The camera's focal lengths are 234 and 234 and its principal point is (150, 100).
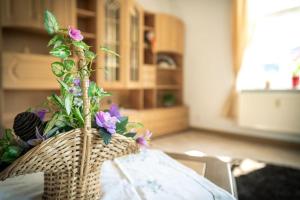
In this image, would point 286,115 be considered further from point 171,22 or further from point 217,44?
point 171,22

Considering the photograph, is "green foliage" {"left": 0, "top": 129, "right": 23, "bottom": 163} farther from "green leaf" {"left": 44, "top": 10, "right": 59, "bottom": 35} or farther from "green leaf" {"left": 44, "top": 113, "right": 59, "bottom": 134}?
"green leaf" {"left": 44, "top": 10, "right": 59, "bottom": 35}

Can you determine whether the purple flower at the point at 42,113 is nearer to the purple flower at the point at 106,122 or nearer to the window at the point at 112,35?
the purple flower at the point at 106,122

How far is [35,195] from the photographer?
2.11 ft

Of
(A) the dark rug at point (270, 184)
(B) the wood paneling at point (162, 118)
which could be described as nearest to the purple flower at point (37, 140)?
(A) the dark rug at point (270, 184)

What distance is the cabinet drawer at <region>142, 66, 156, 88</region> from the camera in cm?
374

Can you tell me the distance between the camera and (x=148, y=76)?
12.5 ft

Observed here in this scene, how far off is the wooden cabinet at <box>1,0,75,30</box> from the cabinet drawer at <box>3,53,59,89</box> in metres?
0.33

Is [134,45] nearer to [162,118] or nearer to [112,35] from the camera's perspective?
[112,35]

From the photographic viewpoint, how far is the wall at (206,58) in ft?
12.6

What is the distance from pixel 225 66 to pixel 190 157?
3.10 meters

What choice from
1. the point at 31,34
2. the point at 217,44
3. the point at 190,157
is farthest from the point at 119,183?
the point at 217,44

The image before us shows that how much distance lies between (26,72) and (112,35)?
126 centimetres

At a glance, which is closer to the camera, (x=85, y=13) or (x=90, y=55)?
(x=90, y=55)

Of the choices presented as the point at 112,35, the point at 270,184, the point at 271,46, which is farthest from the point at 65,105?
the point at 271,46
